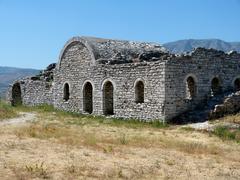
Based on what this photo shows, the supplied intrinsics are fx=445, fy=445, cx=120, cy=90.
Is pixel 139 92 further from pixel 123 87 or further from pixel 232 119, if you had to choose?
pixel 232 119

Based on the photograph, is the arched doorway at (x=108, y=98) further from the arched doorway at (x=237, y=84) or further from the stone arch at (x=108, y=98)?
the arched doorway at (x=237, y=84)

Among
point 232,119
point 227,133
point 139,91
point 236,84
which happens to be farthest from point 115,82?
point 227,133

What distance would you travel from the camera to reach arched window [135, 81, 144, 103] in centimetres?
2172

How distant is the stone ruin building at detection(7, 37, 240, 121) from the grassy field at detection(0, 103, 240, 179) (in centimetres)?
181

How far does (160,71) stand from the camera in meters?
20.2

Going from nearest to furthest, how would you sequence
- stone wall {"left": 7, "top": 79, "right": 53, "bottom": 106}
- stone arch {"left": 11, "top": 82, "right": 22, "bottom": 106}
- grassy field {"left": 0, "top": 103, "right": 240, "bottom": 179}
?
grassy field {"left": 0, "top": 103, "right": 240, "bottom": 179} → stone wall {"left": 7, "top": 79, "right": 53, "bottom": 106} → stone arch {"left": 11, "top": 82, "right": 22, "bottom": 106}

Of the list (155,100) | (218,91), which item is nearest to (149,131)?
(155,100)

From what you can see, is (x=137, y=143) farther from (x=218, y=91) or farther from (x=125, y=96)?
(x=218, y=91)

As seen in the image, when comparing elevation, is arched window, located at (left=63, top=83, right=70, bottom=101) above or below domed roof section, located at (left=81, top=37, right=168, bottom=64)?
below

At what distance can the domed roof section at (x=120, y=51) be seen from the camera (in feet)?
78.0

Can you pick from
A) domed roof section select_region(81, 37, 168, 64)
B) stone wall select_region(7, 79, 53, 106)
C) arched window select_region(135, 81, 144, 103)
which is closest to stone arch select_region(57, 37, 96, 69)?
domed roof section select_region(81, 37, 168, 64)

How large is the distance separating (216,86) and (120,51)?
237 inches

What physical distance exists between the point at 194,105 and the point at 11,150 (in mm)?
11213

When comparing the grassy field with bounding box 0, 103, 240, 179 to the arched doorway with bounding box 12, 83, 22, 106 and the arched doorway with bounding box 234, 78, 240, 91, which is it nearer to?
the arched doorway with bounding box 234, 78, 240, 91
